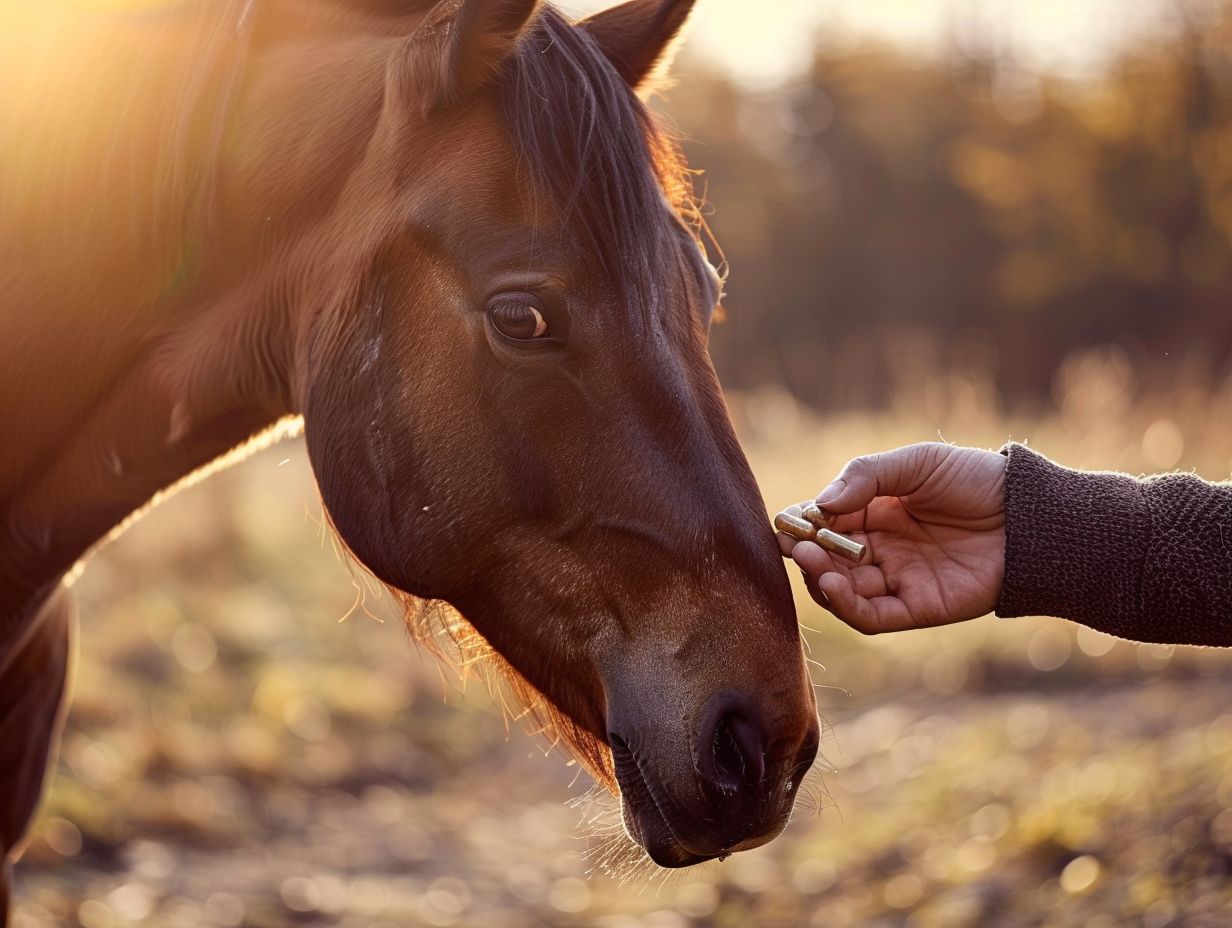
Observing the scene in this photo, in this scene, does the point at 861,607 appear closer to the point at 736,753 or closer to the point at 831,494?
the point at 831,494

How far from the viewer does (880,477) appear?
2180 millimetres

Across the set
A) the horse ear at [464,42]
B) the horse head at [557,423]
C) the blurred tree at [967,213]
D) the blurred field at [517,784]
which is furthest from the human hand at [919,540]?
the blurred tree at [967,213]

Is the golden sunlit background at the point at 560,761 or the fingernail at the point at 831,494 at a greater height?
the fingernail at the point at 831,494

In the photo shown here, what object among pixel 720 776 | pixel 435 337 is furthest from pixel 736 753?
pixel 435 337

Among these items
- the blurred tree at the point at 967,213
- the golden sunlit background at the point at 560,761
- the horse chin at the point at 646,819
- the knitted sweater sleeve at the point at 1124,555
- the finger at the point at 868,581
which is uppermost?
the knitted sweater sleeve at the point at 1124,555

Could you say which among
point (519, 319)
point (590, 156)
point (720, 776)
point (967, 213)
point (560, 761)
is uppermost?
point (590, 156)

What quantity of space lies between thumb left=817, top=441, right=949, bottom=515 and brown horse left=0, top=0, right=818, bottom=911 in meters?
0.27

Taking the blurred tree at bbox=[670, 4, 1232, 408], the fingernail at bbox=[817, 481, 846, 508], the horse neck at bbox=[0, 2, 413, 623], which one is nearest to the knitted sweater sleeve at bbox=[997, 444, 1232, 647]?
the fingernail at bbox=[817, 481, 846, 508]

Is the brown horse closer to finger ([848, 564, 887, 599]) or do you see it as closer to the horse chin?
the horse chin

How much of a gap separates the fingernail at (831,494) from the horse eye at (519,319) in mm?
592

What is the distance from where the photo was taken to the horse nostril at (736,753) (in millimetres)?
1803

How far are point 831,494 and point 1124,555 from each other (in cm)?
59

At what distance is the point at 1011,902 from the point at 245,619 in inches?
212

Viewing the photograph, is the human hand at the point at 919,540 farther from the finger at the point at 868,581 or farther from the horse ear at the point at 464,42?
the horse ear at the point at 464,42
